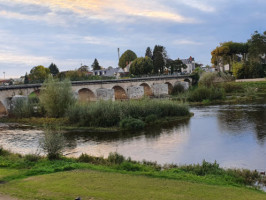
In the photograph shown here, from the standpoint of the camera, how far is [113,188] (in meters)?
10.3

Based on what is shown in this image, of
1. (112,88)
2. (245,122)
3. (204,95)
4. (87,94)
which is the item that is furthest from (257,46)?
(245,122)

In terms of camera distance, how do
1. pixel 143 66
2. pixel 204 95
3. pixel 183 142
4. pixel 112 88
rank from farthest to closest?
pixel 143 66, pixel 112 88, pixel 204 95, pixel 183 142

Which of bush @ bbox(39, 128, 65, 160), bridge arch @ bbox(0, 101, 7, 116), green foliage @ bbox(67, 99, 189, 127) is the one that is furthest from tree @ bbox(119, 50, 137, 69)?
bush @ bbox(39, 128, 65, 160)

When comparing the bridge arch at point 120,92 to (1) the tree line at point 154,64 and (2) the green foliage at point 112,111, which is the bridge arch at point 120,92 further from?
(2) the green foliage at point 112,111

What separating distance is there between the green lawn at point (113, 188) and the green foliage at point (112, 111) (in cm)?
1857

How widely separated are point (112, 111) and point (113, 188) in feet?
69.1

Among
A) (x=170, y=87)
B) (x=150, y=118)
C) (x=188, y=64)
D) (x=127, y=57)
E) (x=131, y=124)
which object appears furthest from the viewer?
(x=188, y=64)

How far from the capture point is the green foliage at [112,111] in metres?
31.0

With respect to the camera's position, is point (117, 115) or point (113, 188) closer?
point (113, 188)

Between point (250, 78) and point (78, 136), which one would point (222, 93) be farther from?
point (78, 136)

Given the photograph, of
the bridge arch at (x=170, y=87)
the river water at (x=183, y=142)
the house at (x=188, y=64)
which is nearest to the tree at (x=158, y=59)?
the bridge arch at (x=170, y=87)

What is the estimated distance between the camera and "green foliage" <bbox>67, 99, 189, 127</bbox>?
31.0m

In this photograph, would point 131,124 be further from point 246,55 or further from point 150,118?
point 246,55

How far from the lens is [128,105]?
32.6 m
